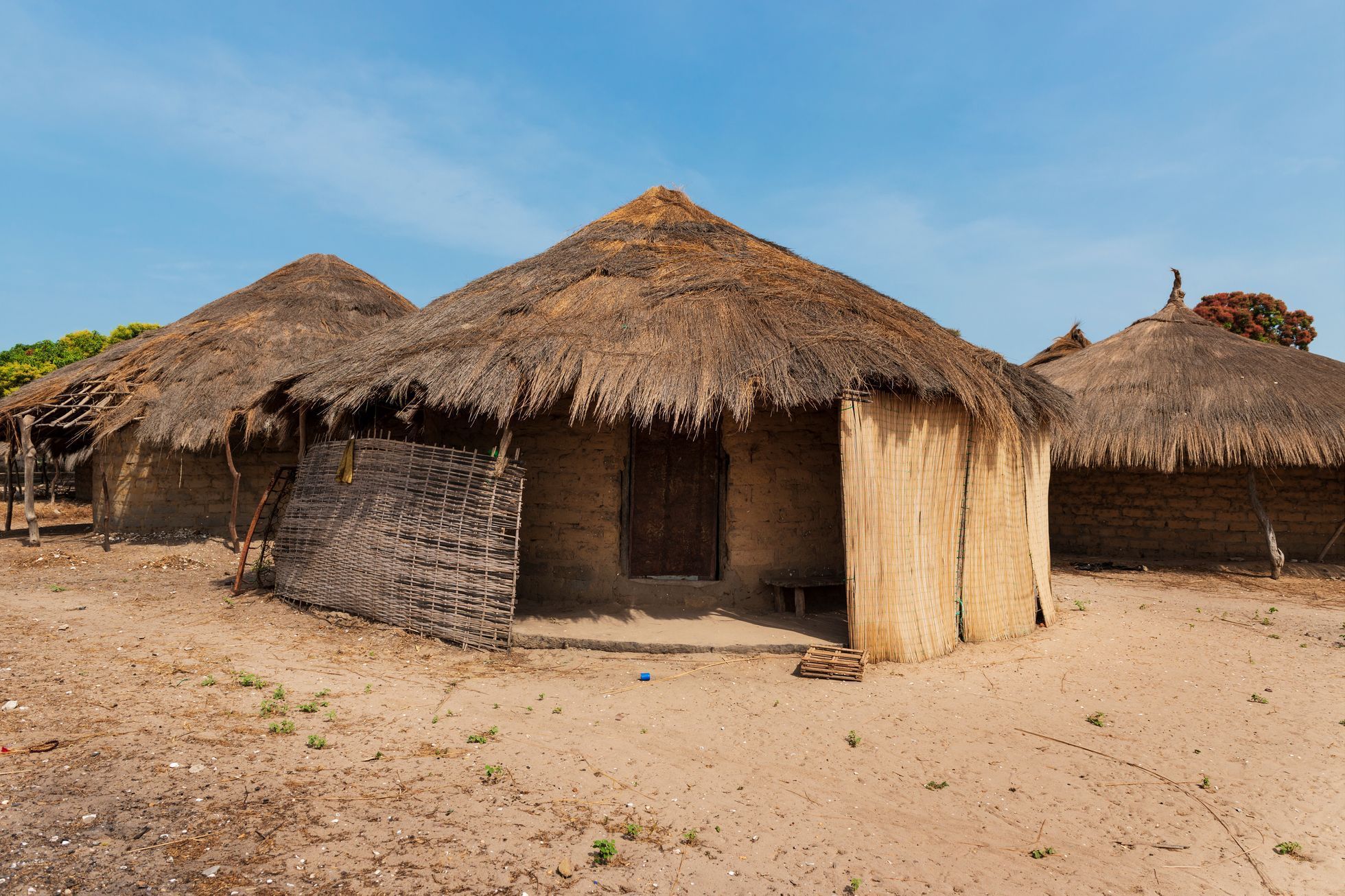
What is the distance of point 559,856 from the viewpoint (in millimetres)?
3289

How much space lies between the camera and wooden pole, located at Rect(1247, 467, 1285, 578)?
35.0 ft

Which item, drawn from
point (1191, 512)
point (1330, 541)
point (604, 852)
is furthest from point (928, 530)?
point (1330, 541)

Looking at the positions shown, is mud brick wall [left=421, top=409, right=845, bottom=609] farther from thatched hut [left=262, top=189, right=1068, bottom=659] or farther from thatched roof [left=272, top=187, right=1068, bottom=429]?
thatched roof [left=272, top=187, right=1068, bottom=429]

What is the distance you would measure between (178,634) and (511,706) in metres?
3.49

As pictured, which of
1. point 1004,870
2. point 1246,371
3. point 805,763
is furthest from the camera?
point 1246,371

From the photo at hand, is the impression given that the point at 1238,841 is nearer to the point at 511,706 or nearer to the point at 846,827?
the point at 846,827

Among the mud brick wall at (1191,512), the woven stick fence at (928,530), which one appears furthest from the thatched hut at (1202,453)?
the woven stick fence at (928,530)

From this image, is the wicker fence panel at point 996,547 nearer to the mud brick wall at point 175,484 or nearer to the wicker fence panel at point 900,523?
the wicker fence panel at point 900,523

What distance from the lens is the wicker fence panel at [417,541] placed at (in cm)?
646

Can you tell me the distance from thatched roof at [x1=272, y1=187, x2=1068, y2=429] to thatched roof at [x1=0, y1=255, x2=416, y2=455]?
12.5ft

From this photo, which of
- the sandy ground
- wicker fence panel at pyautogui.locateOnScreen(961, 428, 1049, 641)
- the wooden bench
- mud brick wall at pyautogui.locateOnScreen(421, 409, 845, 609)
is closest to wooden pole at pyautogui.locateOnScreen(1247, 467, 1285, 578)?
the sandy ground

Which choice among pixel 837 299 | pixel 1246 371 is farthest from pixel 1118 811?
pixel 1246 371

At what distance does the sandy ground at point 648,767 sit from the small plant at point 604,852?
0.17 feet

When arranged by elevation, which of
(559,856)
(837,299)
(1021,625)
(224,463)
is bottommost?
(559,856)
